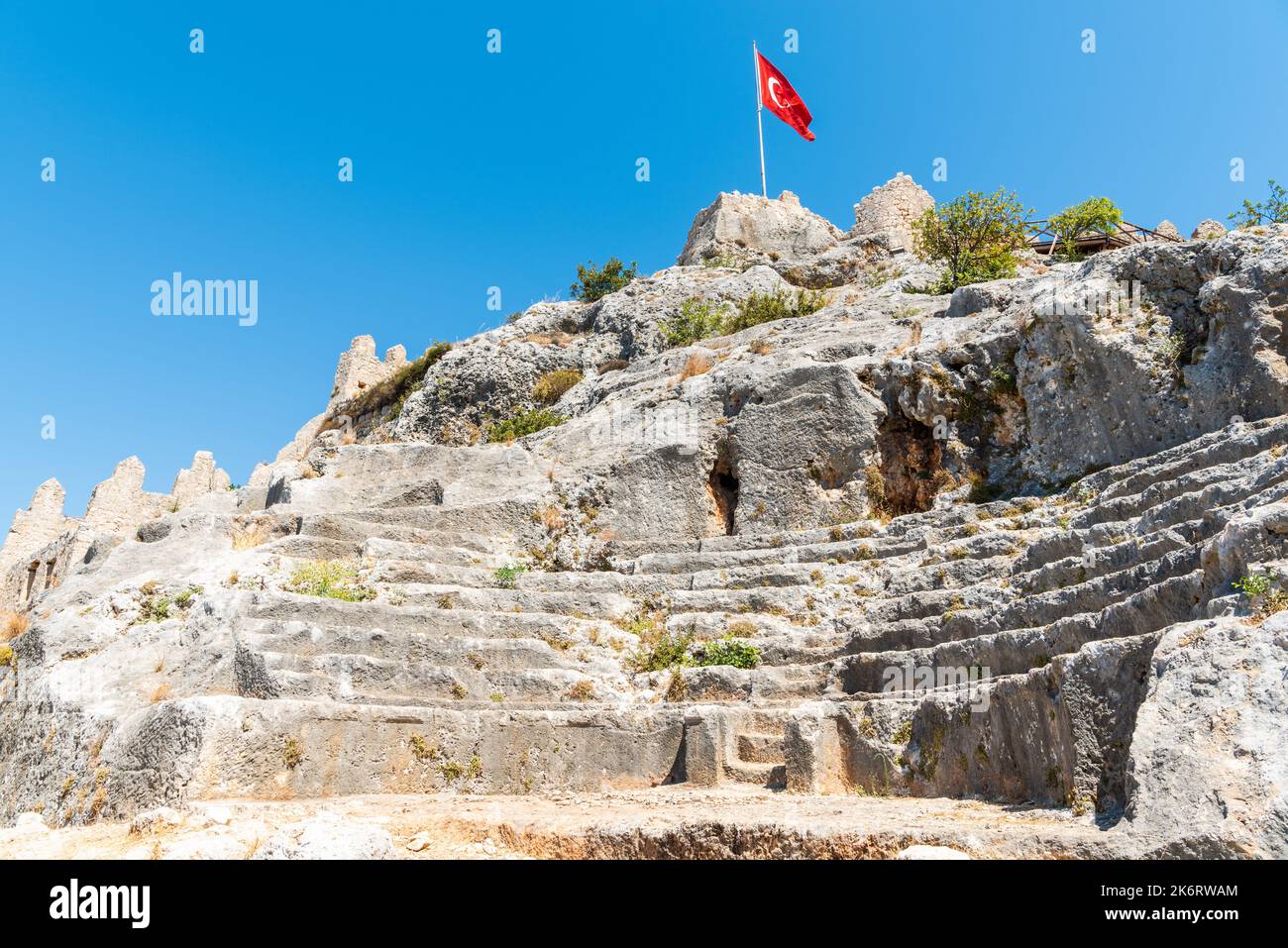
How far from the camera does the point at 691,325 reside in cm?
1984

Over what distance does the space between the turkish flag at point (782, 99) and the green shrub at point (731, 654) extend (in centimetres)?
2415

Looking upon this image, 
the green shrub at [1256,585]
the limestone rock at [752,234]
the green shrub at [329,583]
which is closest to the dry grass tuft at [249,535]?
the green shrub at [329,583]

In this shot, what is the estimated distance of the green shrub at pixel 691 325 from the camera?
64.1ft

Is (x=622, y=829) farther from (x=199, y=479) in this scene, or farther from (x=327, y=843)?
(x=199, y=479)

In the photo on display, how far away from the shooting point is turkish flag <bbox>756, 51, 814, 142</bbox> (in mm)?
28953

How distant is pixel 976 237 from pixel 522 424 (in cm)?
1046

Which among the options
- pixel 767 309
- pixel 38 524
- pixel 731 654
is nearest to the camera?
pixel 731 654

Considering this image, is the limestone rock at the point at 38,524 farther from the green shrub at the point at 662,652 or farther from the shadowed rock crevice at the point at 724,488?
the green shrub at the point at 662,652

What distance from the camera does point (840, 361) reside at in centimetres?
1283

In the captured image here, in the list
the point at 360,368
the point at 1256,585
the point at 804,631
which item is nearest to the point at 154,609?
the point at 804,631
